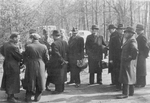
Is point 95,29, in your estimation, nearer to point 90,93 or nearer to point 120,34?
point 120,34

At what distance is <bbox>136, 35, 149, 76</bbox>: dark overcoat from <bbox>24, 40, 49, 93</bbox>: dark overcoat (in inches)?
129

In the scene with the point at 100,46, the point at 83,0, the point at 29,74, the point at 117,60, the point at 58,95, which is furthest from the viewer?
the point at 83,0

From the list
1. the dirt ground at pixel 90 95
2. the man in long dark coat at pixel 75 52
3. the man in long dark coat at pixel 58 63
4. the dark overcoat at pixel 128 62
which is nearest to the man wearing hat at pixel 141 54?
the dirt ground at pixel 90 95

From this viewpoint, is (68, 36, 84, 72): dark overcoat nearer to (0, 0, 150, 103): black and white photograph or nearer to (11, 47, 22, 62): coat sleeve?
(0, 0, 150, 103): black and white photograph

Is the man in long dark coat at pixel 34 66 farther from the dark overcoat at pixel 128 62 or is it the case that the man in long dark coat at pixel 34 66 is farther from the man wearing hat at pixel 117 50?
the man wearing hat at pixel 117 50

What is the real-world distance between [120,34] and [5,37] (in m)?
7.46

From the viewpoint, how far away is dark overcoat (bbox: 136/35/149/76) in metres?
6.93

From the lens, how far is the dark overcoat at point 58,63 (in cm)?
645

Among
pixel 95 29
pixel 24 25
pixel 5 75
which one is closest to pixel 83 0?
A: pixel 24 25

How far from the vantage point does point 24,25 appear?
11.7 meters

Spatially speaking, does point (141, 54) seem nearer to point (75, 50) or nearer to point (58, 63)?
point (75, 50)

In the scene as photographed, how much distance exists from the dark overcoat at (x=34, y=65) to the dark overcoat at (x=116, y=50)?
2.53 m

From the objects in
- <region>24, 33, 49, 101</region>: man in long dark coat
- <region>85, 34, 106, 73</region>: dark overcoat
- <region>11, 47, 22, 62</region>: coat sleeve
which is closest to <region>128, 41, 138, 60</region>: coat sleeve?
<region>85, 34, 106, 73</region>: dark overcoat

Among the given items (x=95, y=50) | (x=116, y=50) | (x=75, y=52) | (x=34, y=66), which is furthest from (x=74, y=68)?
(x=34, y=66)
